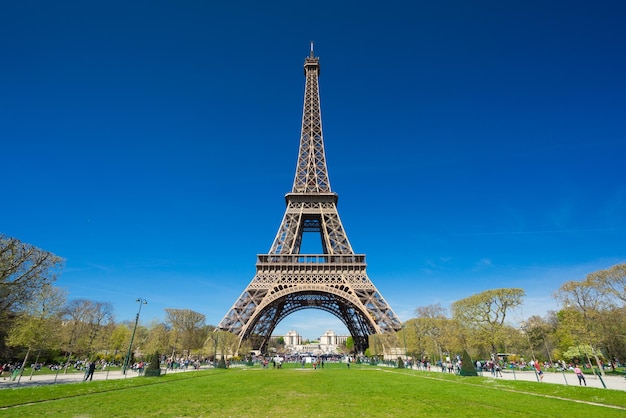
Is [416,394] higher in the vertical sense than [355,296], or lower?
lower

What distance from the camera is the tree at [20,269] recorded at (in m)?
18.8

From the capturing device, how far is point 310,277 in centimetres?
4622

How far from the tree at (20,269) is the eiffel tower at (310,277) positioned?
2205cm

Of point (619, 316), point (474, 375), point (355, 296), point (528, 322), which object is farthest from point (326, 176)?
point (528, 322)

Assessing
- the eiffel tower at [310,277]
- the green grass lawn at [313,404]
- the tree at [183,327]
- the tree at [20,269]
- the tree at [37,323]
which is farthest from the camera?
the tree at [183,327]

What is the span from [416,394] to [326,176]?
146ft

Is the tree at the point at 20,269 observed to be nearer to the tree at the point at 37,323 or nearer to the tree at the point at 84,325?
the tree at the point at 37,323

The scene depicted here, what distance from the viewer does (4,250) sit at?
17984 millimetres

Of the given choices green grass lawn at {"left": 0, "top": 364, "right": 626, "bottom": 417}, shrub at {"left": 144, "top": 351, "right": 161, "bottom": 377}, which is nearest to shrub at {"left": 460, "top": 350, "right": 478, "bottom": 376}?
green grass lawn at {"left": 0, "top": 364, "right": 626, "bottom": 417}

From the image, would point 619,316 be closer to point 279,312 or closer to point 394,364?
point 394,364

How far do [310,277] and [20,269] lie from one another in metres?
32.1

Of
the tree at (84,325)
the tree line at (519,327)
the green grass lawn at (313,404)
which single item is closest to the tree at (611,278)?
the tree line at (519,327)

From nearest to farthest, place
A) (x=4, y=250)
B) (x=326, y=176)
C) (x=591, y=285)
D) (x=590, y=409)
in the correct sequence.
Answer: (x=590, y=409) → (x=4, y=250) → (x=591, y=285) → (x=326, y=176)

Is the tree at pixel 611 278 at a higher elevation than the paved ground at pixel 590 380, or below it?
higher
